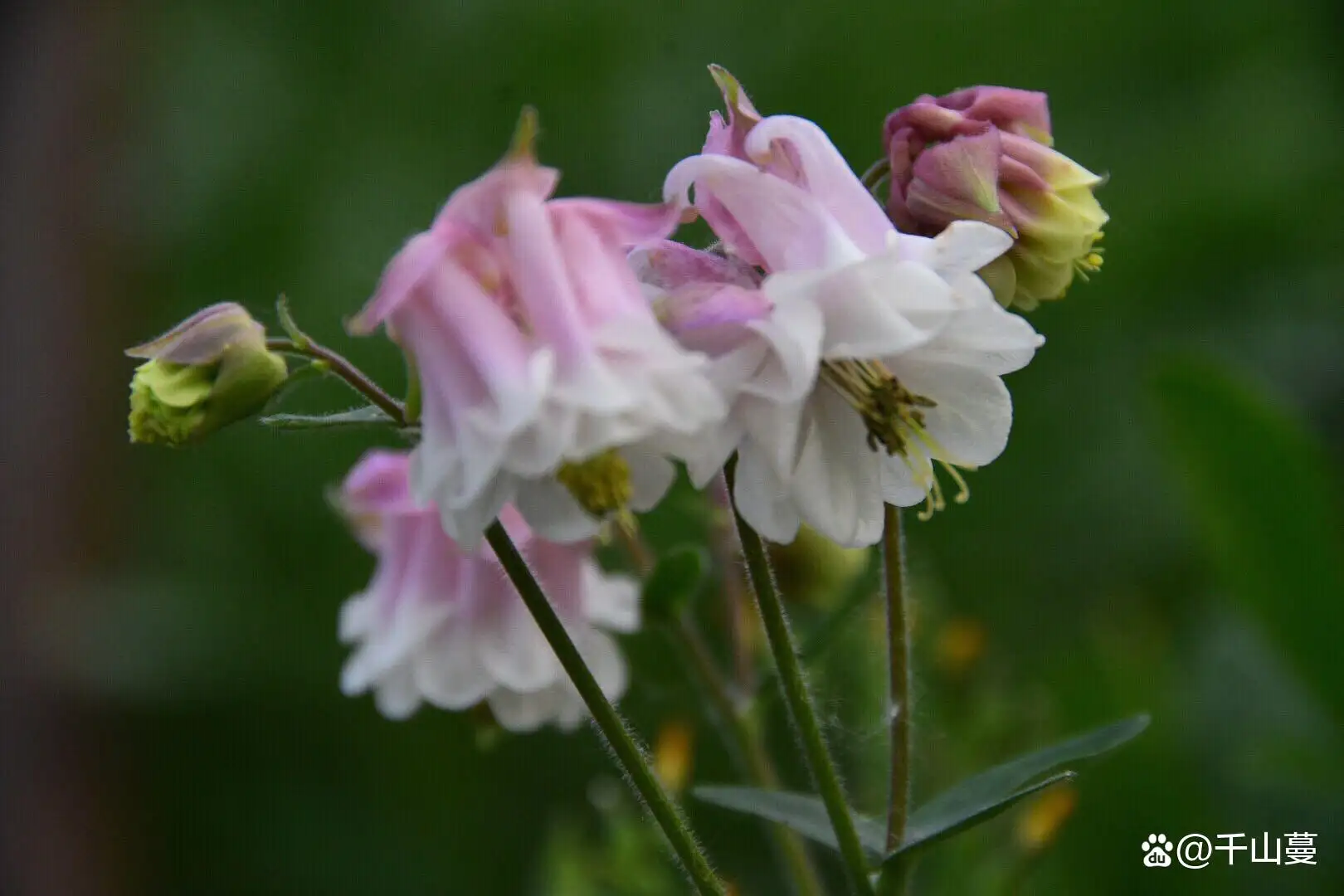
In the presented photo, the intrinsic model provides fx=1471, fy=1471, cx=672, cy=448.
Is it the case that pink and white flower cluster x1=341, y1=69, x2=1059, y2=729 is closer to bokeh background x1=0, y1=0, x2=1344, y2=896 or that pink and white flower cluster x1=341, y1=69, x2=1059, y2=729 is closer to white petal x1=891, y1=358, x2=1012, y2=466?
white petal x1=891, y1=358, x2=1012, y2=466

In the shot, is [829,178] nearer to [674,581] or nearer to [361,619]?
[674,581]

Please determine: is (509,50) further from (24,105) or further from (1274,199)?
(1274,199)

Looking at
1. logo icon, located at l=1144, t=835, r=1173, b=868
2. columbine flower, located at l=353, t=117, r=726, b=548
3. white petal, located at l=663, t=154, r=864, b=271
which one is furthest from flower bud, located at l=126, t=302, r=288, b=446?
logo icon, located at l=1144, t=835, r=1173, b=868

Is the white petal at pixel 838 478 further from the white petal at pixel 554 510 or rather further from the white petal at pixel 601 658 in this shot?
the white petal at pixel 601 658

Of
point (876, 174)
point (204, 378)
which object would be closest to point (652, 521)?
point (876, 174)

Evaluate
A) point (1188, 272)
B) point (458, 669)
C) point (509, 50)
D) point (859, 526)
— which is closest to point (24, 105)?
point (509, 50)
